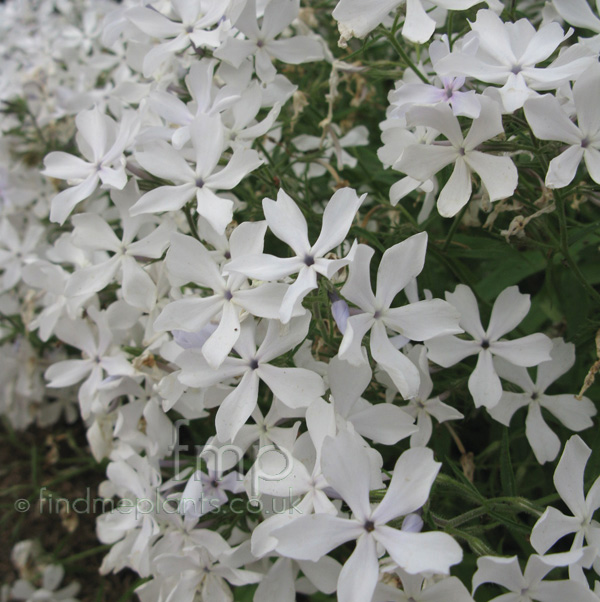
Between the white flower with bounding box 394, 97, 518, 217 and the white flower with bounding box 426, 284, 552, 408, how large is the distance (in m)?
0.12

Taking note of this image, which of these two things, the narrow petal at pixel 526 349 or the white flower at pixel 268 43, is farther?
the white flower at pixel 268 43

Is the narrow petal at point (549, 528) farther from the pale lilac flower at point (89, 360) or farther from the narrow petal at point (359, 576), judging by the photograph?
the pale lilac flower at point (89, 360)

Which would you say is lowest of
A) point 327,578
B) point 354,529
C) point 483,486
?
point 483,486

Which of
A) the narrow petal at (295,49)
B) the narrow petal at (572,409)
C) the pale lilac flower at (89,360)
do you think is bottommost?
the pale lilac flower at (89,360)

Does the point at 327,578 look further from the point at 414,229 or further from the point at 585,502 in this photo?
the point at 414,229

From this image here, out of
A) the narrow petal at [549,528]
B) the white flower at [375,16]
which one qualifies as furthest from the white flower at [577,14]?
the narrow petal at [549,528]

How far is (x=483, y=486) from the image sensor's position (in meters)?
0.89

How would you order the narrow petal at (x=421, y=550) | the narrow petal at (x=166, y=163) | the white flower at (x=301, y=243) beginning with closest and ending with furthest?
the narrow petal at (x=421, y=550), the white flower at (x=301, y=243), the narrow petal at (x=166, y=163)

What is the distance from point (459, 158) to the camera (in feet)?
2.06

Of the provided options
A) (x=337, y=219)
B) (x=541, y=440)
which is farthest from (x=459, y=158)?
(x=541, y=440)

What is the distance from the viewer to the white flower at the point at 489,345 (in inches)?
26.5

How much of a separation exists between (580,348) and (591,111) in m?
0.34

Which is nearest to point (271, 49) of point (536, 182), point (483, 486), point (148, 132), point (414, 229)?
point (148, 132)

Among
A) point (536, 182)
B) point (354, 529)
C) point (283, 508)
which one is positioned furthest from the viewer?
point (536, 182)
